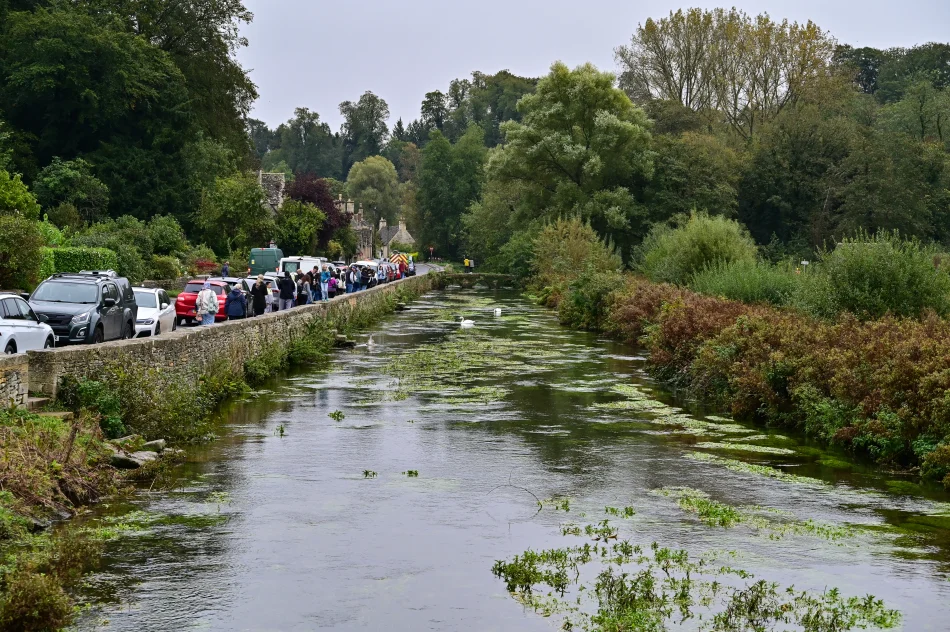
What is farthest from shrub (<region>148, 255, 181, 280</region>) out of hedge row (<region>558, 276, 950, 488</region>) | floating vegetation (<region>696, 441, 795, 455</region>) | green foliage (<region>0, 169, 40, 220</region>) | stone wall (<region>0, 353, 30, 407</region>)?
floating vegetation (<region>696, 441, 795, 455</region>)

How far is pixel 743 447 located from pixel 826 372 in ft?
7.60

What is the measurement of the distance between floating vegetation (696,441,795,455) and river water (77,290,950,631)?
0.07 meters

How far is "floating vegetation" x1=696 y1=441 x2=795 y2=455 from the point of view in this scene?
17641 mm

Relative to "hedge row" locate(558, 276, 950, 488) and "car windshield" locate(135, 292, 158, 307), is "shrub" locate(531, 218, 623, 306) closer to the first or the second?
"hedge row" locate(558, 276, 950, 488)

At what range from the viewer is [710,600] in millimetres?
9938

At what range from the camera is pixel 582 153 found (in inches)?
2628

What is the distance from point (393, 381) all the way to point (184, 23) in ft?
164

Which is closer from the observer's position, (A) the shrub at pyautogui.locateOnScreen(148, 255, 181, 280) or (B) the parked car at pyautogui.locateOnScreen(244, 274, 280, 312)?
(B) the parked car at pyautogui.locateOnScreen(244, 274, 280, 312)

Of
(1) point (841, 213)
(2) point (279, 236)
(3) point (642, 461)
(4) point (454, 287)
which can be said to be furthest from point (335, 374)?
(4) point (454, 287)

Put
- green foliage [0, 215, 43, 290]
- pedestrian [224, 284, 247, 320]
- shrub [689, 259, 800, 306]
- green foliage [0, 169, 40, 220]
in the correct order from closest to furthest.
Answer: pedestrian [224, 284, 247, 320] < shrub [689, 259, 800, 306] < green foliage [0, 215, 43, 290] < green foliage [0, 169, 40, 220]

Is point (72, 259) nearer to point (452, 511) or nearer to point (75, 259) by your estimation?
point (75, 259)

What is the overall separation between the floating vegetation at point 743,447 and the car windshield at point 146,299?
52.8 ft

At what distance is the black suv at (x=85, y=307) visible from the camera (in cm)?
2175

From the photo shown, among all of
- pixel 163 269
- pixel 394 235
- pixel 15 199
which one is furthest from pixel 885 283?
pixel 394 235
